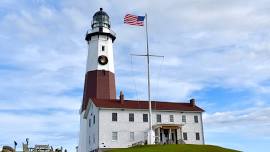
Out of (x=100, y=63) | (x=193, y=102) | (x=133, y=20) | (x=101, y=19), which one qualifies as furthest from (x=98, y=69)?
(x=133, y=20)

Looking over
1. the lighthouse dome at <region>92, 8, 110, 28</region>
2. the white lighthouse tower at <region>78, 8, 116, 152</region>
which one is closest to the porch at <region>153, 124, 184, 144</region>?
the white lighthouse tower at <region>78, 8, 116, 152</region>

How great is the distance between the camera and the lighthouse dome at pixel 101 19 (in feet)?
216

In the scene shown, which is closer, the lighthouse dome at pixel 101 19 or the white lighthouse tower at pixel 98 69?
the white lighthouse tower at pixel 98 69

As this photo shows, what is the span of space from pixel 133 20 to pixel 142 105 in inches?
552

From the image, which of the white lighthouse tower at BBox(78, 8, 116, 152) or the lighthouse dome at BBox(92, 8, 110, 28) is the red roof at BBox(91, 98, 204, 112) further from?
the lighthouse dome at BBox(92, 8, 110, 28)

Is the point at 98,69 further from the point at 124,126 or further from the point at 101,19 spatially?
the point at 124,126

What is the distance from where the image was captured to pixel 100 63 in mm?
61750

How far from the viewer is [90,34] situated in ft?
211

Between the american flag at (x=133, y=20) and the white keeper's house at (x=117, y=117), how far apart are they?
12.6m

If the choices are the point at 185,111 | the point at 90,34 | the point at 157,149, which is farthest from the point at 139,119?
the point at 90,34

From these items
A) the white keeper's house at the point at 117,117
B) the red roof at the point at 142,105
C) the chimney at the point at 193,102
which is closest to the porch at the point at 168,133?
the white keeper's house at the point at 117,117

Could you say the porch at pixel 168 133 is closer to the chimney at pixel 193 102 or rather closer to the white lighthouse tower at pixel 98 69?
the chimney at pixel 193 102

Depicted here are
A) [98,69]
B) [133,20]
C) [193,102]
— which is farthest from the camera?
[98,69]

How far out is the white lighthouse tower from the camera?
60156 millimetres
